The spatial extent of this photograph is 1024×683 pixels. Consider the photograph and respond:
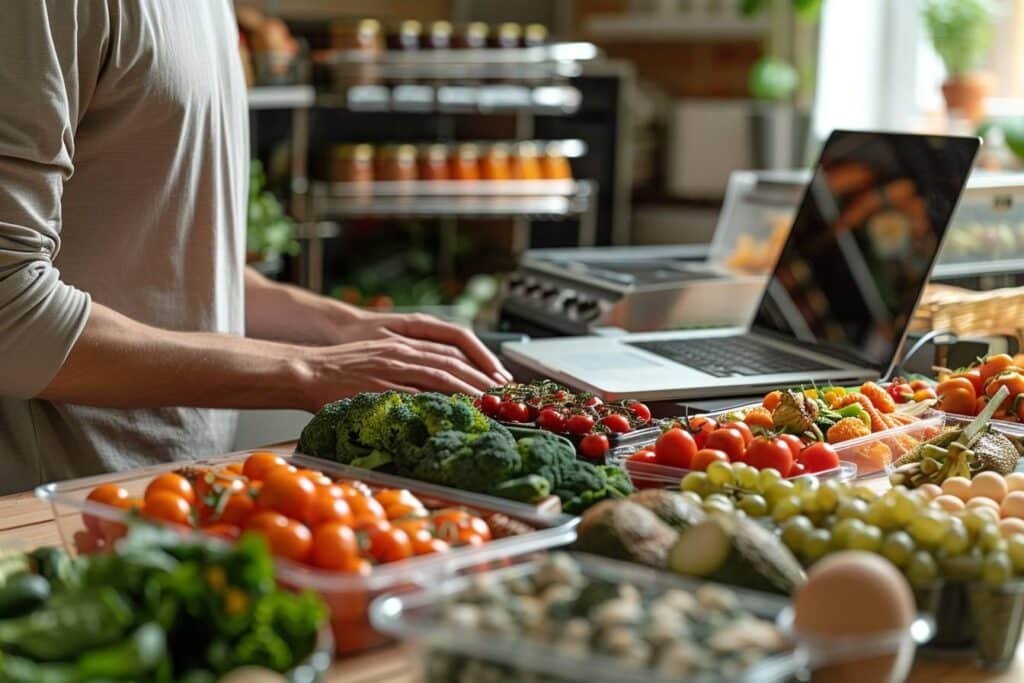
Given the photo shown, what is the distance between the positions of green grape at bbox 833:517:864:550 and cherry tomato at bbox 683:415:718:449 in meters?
0.34

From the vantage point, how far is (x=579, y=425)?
1.61m

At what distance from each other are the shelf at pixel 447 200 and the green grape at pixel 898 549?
4045 mm

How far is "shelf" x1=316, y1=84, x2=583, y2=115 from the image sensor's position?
509 centimetres

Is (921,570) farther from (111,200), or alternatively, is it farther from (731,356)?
(111,200)

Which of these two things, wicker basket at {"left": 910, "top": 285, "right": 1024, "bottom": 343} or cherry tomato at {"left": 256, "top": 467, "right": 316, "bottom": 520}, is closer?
cherry tomato at {"left": 256, "top": 467, "right": 316, "bottom": 520}

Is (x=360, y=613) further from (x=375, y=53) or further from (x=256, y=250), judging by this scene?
(x=375, y=53)

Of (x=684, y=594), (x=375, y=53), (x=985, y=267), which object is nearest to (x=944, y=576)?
(x=684, y=594)

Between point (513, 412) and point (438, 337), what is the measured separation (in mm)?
334

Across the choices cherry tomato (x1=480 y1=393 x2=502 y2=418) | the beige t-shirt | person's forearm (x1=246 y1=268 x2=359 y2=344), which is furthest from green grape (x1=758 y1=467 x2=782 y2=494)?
person's forearm (x1=246 y1=268 x2=359 y2=344)

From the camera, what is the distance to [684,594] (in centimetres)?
94

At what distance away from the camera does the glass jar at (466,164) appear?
5.25 meters

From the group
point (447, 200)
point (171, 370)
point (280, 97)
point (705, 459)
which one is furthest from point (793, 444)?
point (447, 200)

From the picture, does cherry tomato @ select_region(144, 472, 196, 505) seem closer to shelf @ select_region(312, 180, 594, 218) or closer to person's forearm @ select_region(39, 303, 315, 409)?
person's forearm @ select_region(39, 303, 315, 409)

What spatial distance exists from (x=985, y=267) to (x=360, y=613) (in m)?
1.85
